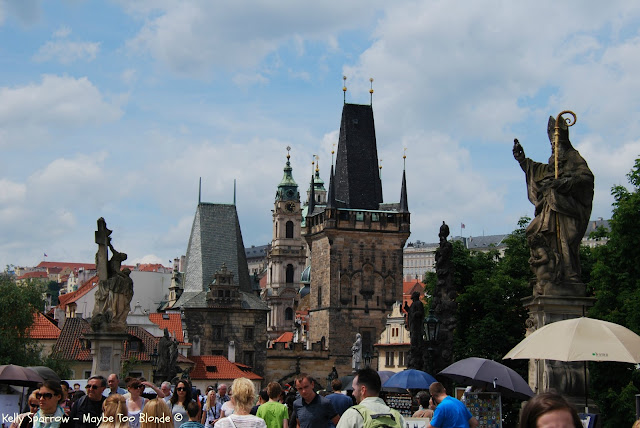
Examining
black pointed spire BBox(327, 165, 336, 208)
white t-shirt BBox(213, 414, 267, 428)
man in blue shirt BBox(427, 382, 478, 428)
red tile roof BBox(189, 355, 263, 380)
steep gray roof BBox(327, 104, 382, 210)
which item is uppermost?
steep gray roof BBox(327, 104, 382, 210)

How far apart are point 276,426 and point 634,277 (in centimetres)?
1984

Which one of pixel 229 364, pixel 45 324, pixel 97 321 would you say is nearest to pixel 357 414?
pixel 97 321

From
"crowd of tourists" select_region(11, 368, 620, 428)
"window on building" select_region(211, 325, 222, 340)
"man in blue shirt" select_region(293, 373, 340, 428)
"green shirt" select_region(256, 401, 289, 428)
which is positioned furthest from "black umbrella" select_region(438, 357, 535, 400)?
"window on building" select_region(211, 325, 222, 340)

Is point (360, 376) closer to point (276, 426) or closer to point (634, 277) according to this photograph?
point (276, 426)

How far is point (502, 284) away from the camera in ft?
138

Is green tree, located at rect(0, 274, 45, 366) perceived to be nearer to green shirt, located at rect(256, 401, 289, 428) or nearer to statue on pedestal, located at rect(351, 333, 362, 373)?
statue on pedestal, located at rect(351, 333, 362, 373)

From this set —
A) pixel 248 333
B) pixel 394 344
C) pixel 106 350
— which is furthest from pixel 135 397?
pixel 248 333

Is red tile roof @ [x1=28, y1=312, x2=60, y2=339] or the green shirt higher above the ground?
red tile roof @ [x1=28, y1=312, x2=60, y2=339]

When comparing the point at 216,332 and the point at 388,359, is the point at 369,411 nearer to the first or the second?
the point at 388,359

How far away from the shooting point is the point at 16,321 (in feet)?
137

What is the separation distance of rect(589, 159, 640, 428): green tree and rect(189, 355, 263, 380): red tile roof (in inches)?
1440

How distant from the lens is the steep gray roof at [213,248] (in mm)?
74250

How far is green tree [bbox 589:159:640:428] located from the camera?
25656mm

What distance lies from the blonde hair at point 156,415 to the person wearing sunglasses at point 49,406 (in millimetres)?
1435
